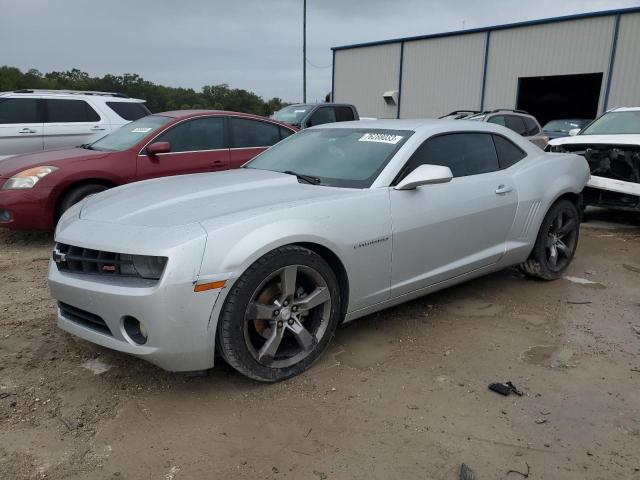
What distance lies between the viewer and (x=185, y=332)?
251 cm

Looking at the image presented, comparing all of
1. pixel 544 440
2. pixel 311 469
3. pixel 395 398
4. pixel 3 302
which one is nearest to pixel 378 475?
pixel 311 469

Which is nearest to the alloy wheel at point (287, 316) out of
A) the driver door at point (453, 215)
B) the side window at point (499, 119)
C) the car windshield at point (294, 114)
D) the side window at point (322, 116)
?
the driver door at point (453, 215)

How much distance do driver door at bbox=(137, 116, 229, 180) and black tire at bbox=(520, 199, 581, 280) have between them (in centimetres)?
382

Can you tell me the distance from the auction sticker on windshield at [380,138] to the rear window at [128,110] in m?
6.09

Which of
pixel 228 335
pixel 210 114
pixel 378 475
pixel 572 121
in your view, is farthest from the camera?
pixel 572 121

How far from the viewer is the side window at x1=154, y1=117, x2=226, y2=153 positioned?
6191mm

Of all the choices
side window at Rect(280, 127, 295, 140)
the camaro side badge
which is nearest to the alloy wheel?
the camaro side badge

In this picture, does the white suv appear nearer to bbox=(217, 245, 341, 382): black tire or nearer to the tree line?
bbox=(217, 245, 341, 382): black tire

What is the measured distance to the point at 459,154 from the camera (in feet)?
12.8

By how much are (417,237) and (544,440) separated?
4.58ft

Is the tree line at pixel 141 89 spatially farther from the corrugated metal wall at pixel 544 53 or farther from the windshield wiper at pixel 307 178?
the windshield wiper at pixel 307 178

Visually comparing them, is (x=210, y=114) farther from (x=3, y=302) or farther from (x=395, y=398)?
(x=395, y=398)

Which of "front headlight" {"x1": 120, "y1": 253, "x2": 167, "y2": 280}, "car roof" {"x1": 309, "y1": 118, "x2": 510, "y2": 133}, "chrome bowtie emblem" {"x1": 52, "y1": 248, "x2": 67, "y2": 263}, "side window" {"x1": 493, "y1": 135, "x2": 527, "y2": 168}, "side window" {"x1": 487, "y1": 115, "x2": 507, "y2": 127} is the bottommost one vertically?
"chrome bowtie emblem" {"x1": 52, "y1": 248, "x2": 67, "y2": 263}

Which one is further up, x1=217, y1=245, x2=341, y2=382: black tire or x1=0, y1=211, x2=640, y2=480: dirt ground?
x1=217, y1=245, x2=341, y2=382: black tire
